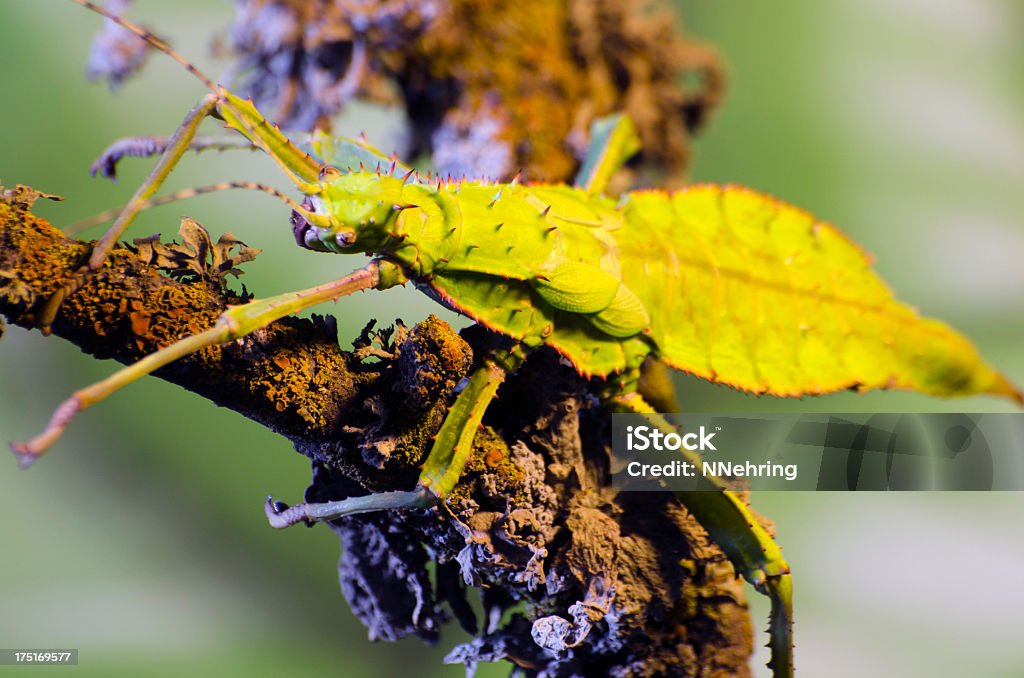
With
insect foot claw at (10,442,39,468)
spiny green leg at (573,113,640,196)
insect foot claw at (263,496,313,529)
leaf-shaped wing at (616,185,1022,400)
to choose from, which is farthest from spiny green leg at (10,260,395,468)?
spiny green leg at (573,113,640,196)

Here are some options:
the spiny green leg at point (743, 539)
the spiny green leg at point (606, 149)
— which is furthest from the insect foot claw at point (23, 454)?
the spiny green leg at point (606, 149)

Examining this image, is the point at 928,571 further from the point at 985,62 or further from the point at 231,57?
the point at 231,57

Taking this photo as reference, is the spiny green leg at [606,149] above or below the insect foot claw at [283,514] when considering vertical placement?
above

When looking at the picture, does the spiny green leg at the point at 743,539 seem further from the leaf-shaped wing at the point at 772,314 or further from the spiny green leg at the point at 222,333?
the spiny green leg at the point at 222,333

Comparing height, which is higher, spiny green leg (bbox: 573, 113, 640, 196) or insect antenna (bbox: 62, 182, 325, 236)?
spiny green leg (bbox: 573, 113, 640, 196)

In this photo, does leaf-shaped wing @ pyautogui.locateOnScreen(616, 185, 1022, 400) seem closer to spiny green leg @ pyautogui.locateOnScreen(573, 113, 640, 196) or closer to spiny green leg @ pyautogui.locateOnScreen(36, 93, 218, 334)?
spiny green leg @ pyautogui.locateOnScreen(573, 113, 640, 196)

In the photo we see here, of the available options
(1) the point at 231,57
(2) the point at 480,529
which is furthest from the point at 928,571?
(1) the point at 231,57

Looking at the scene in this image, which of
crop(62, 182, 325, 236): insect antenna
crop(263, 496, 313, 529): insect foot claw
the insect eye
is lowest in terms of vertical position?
crop(263, 496, 313, 529): insect foot claw

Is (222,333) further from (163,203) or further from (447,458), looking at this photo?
(447,458)
